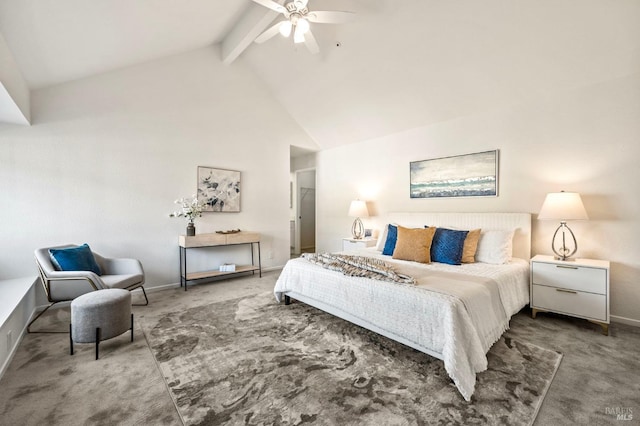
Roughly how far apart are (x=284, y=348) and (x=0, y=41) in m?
3.32

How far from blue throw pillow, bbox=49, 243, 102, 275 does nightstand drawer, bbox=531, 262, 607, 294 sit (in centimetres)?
476

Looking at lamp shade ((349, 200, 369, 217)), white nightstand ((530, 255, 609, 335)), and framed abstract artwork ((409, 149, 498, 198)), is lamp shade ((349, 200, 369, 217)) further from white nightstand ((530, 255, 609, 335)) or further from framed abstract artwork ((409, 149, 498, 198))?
white nightstand ((530, 255, 609, 335))

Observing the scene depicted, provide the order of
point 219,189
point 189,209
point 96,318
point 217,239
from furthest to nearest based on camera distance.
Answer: point 219,189, point 217,239, point 189,209, point 96,318

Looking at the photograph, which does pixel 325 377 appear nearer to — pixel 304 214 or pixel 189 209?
pixel 189 209

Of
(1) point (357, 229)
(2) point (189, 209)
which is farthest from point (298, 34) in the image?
(1) point (357, 229)

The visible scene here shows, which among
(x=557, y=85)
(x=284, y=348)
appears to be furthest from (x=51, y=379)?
(x=557, y=85)

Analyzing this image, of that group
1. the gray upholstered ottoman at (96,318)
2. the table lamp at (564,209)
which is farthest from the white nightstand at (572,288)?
the gray upholstered ottoman at (96,318)

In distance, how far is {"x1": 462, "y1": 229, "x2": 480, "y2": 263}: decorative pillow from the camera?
3.26m

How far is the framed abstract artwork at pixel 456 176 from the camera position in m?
3.77

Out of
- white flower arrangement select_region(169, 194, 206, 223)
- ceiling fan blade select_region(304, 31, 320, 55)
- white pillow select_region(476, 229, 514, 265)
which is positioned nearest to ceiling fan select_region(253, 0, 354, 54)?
ceiling fan blade select_region(304, 31, 320, 55)

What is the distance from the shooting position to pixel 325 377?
1925 mm

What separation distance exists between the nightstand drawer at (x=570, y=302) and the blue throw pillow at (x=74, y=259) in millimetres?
4779

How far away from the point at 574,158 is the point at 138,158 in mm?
5419

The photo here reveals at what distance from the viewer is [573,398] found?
5.61 feet
